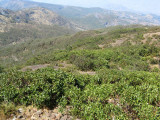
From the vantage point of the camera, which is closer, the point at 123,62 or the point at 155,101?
the point at 155,101

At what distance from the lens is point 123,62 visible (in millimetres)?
20297

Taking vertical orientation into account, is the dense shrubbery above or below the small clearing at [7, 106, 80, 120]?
above

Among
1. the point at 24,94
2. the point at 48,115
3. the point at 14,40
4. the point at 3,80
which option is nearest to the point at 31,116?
the point at 48,115

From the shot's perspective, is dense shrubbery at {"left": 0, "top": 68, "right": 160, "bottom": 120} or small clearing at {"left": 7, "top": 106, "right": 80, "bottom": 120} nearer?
dense shrubbery at {"left": 0, "top": 68, "right": 160, "bottom": 120}

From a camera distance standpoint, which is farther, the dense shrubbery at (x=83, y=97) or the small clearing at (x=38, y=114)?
the small clearing at (x=38, y=114)

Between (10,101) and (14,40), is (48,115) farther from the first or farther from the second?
(14,40)

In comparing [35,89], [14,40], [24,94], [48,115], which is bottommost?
[14,40]

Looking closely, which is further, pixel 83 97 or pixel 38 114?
pixel 83 97

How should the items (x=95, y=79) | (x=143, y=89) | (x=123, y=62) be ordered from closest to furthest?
(x=143, y=89)
(x=95, y=79)
(x=123, y=62)

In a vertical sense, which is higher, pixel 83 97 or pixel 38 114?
pixel 83 97

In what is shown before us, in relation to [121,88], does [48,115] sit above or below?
below

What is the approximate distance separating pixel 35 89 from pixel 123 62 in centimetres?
1781

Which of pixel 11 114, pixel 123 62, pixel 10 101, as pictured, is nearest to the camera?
pixel 11 114

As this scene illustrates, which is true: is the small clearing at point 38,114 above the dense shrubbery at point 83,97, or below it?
below
